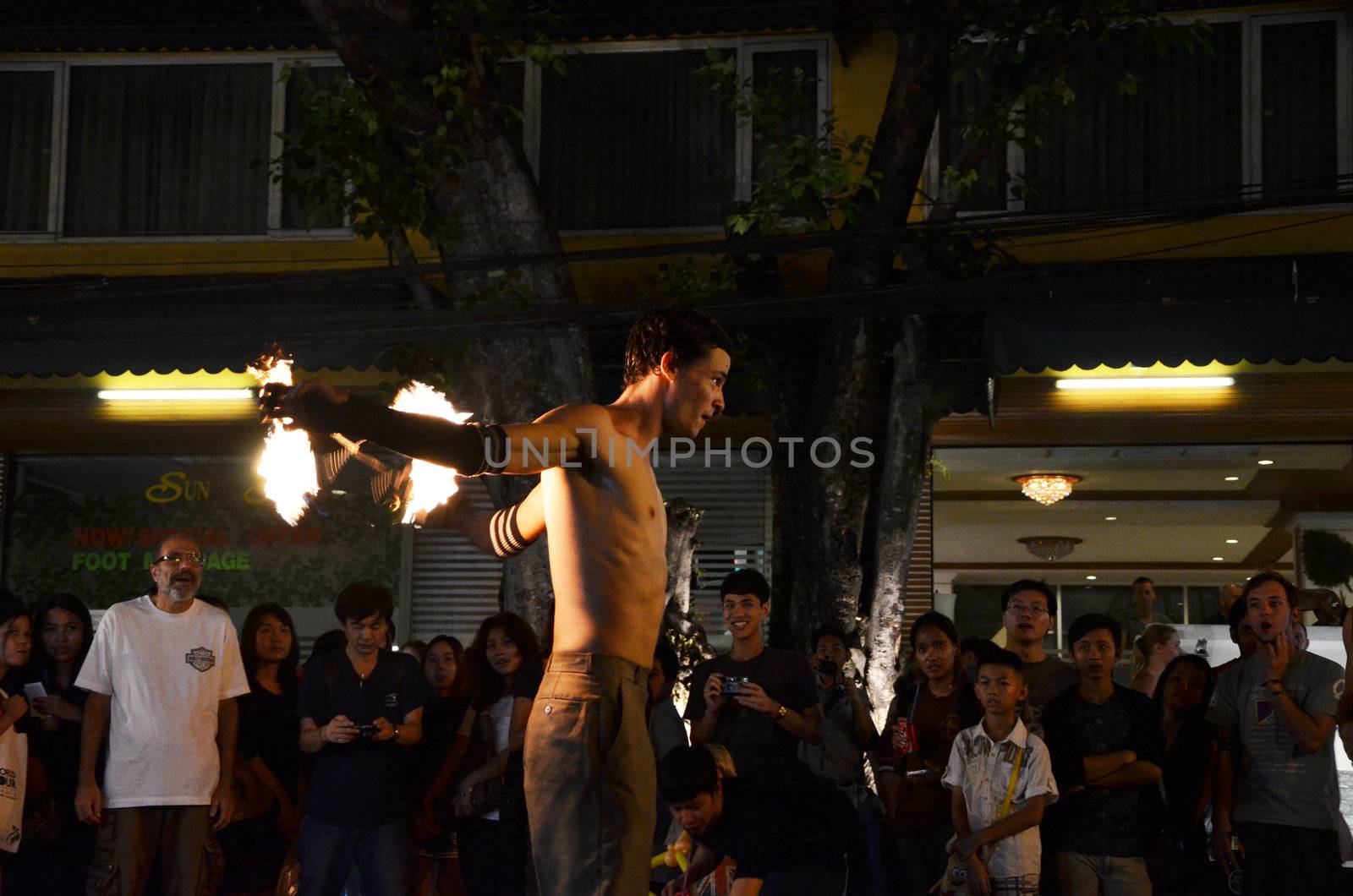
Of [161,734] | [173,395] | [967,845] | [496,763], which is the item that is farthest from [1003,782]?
[173,395]

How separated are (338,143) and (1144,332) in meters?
5.00

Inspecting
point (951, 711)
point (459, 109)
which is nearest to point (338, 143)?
point (459, 109)

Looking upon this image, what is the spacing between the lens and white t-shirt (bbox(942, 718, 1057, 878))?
674 centimetres

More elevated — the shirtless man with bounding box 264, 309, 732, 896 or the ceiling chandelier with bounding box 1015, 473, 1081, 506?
the ceiling chandelier with bounding box 1015, 473, 1081, 506

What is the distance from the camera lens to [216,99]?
12906mm

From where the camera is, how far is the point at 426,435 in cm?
356

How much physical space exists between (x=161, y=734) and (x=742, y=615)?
2.80m

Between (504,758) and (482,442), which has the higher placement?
(482,442)

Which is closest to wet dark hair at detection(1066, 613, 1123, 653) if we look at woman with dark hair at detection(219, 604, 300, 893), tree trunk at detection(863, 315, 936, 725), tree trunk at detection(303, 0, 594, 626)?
tree trunk at detection(863, 315, 936, 725)

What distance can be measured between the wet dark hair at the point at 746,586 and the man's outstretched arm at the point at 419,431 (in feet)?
12.6

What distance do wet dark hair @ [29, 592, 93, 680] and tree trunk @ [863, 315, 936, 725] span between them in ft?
14.1

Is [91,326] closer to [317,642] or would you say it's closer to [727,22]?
[317,642]

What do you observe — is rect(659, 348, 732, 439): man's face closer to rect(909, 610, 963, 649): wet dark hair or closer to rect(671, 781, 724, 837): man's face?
rect(671, 781, 724, 837): man's face

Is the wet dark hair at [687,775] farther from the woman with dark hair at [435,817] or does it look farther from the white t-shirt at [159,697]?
the white t-shirt at [159,697]
